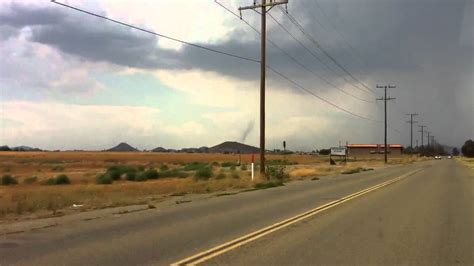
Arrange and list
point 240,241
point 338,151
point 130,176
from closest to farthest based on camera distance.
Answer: point 240,241, point 130,176, point 338,151

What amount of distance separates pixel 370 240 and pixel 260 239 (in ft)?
7.43

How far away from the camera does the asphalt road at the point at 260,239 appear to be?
905 cm

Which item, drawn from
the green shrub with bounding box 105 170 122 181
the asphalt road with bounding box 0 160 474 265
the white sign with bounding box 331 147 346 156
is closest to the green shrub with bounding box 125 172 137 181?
the green shrub with bounding box 105 170 122 181

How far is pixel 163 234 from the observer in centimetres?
1179

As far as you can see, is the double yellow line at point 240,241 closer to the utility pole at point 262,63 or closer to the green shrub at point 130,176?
the utility pole at point 262,63

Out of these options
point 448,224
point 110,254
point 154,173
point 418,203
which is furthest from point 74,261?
→ point 154,173

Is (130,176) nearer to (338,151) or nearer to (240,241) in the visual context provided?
(240,241)

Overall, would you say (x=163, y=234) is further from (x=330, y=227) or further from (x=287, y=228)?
(x=330, y=227)

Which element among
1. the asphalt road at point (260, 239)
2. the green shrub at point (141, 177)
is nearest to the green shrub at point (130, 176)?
the green shrub at point (141, 177)

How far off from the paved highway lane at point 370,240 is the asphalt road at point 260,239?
0.05 ft

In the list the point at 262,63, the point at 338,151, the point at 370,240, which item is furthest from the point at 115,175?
the point at 338,151

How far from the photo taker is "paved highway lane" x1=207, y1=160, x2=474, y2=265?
355 inches

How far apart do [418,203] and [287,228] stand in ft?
31.0

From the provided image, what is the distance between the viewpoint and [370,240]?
36.6 ft
